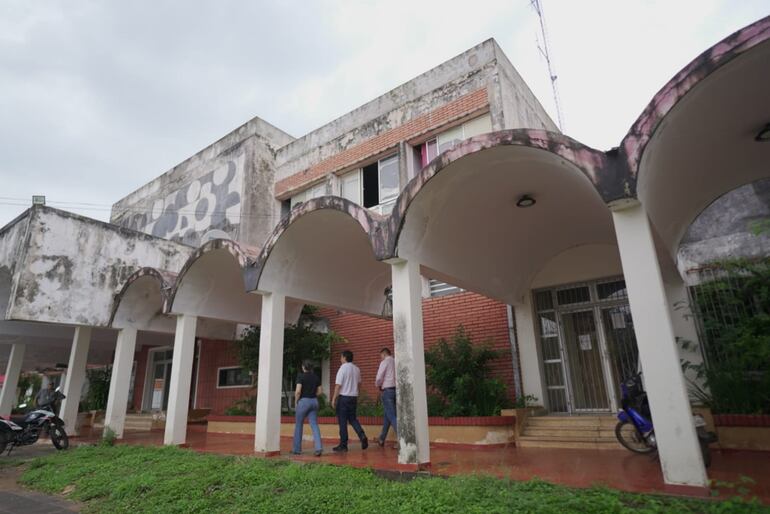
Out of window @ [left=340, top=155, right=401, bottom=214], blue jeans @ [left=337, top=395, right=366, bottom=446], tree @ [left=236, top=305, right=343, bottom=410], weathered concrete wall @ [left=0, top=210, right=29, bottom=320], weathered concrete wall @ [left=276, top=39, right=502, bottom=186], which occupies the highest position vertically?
weathered concrete wall @ [left=276, top=39, right=502, bottom=186]

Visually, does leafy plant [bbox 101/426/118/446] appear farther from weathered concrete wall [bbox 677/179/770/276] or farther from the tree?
weathered concrete wall [bbox 677/179/770/276]

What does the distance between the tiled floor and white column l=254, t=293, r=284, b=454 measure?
37cm

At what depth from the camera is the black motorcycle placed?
8.77m

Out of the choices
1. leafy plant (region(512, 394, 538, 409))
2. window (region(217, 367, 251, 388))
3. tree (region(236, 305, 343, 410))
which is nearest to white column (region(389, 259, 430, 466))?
leafy plant (region(512, 394, 538, 409))

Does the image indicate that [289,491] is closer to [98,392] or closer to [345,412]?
[345,412]

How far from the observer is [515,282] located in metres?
9.06

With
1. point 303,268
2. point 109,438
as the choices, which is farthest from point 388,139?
point 109,438

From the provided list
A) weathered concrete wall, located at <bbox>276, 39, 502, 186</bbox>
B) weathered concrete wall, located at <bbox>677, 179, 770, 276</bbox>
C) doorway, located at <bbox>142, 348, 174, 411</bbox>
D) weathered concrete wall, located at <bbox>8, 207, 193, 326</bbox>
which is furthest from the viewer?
doorway, located at <bbox>142, 348, 174, 411</bbox>

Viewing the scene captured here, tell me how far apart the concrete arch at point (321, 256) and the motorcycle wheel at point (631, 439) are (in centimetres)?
451

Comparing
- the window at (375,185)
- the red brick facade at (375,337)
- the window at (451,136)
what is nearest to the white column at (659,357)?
the red brick facade at (375,337)

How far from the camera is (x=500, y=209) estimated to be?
24.2 feet

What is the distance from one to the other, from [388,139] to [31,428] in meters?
10.5

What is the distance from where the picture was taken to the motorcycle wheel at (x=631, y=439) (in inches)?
241

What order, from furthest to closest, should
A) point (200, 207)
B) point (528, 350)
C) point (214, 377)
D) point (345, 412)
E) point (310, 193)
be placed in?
point (200, 207), point (214, 377), point (310, 193), point (528, 350), point (345, 412)
